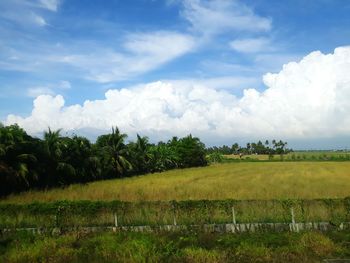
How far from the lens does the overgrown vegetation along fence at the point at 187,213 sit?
650 inches

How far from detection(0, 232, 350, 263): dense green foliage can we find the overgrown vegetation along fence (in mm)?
2285

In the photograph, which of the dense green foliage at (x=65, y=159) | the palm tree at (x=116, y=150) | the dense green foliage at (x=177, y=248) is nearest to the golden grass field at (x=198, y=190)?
the dense green foliage at (x=65, y=159)

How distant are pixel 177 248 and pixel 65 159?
3266 centimetres

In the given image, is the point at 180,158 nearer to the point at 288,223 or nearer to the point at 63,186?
the point at 63,186

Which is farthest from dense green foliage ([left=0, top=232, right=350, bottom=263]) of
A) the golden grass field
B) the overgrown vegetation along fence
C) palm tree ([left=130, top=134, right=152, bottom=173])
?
palm tree ([left=130, top=134, right=152, bottom=173])

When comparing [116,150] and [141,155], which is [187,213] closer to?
[116,150]

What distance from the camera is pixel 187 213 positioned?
16781 millimetres

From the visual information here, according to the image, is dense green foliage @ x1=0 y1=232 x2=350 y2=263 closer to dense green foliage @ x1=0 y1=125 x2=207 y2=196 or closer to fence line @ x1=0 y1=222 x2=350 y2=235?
fence line @ x1=0 y1=222 x2=350 y2=235

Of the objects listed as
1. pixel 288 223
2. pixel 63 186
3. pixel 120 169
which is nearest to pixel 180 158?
pixel 120 169

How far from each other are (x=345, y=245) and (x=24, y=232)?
32.8 ft

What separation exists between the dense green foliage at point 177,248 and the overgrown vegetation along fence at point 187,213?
7.50 ft

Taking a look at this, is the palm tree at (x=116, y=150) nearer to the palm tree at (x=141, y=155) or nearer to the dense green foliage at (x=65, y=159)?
the dense green foliage at (x=65, y=159)

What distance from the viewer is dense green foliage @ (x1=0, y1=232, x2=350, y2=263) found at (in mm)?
11531

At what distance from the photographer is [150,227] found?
51.3 ft
